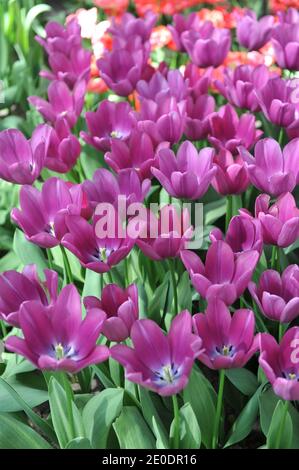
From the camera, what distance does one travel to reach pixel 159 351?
133 cm

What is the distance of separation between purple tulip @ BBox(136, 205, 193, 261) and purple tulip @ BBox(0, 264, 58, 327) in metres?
0.18

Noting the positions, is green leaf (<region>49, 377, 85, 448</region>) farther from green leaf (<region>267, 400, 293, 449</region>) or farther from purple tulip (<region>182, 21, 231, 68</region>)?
purple tulip (<region>182, 21, 231, 68</region>)

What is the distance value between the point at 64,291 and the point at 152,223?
0.24m

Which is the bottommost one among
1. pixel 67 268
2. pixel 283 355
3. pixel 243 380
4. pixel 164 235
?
pixel 243 380

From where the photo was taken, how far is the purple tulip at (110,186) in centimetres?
162

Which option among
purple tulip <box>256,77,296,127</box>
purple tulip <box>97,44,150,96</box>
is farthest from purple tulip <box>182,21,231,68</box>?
purple tulip <box>256,77,296,127</box>

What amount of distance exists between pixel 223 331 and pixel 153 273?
556 mm

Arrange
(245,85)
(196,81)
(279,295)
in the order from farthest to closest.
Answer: (196,81) < (245,85) < (279,295)

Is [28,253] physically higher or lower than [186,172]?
lower

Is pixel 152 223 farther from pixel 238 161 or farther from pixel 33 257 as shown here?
pixel 33 257

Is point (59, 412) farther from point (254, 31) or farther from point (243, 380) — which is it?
point (254, 31)

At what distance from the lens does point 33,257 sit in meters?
1.97

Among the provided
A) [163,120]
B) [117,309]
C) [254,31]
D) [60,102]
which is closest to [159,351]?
[117,309]

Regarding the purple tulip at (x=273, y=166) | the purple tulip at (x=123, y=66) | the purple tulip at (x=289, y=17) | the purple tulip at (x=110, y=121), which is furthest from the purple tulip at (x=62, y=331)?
the purple tulip at (x=289, y=17)
